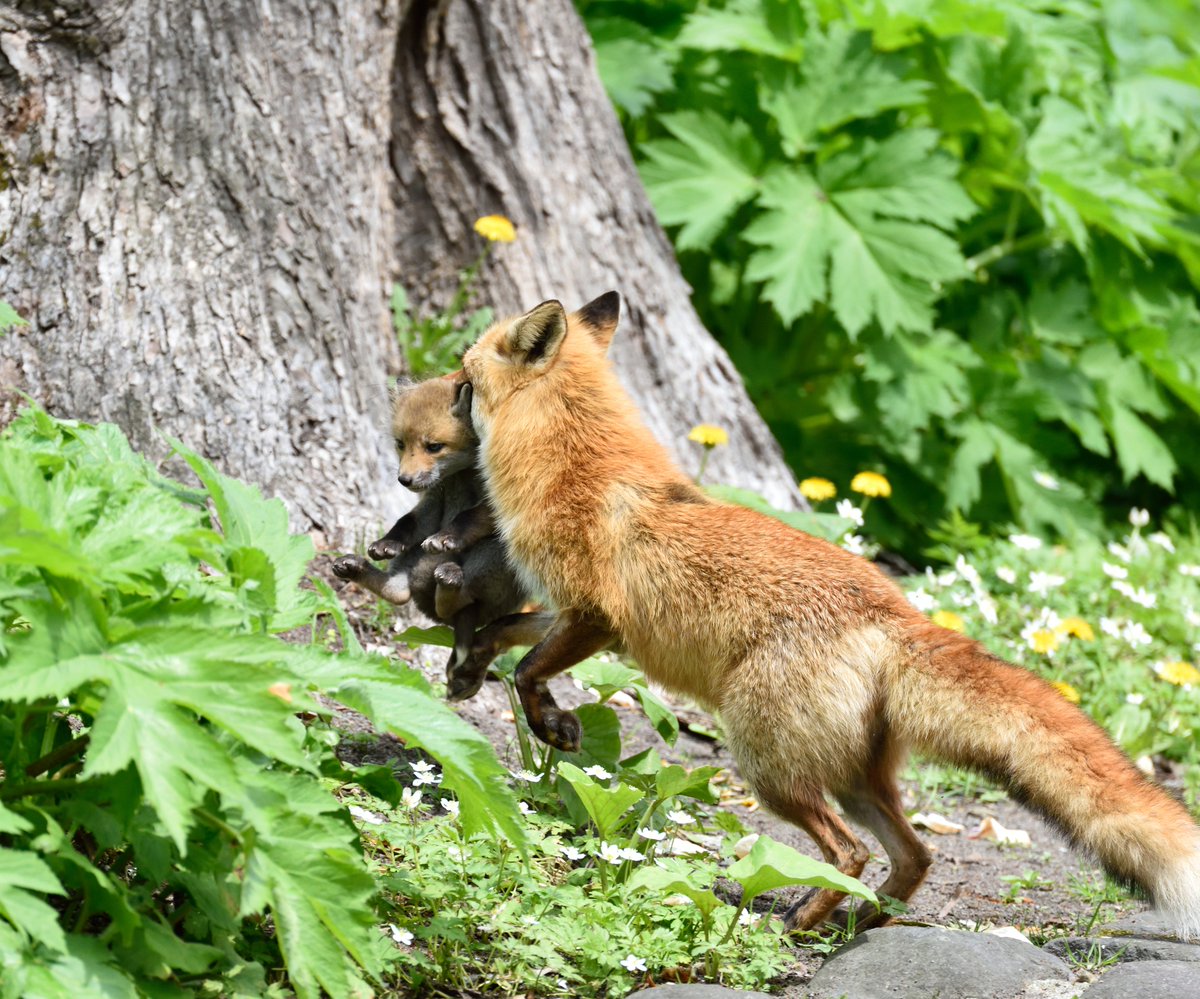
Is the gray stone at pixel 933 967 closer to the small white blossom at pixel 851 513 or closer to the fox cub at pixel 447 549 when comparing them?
the fox cub at pixel 447 549

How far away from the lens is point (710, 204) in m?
7.97

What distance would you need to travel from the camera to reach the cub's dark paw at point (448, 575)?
477cm

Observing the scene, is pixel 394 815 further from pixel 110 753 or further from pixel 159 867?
pixel 110 753

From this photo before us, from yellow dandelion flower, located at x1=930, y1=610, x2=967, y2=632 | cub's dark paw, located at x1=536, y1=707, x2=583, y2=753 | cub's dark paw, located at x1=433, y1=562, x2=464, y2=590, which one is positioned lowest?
yellow dandelion flower, located at x1=930, y1=610, x2=967, y2=632

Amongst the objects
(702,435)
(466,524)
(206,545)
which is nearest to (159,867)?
(206,545)

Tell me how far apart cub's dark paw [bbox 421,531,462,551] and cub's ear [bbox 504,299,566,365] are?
71cm

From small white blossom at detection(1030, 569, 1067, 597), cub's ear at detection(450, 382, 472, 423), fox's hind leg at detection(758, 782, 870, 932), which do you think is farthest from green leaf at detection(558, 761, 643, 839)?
small white blossom at detection(1030, 569, 1067, 597)

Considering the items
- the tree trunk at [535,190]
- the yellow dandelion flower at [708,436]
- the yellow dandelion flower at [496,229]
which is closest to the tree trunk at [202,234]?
the yellow dandelion flower at [496,229]

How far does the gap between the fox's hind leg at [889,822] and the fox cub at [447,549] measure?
1414 millimetres

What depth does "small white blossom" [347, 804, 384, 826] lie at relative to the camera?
12.7 ft

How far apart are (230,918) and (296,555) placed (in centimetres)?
92

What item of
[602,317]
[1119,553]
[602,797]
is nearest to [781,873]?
[602,797]

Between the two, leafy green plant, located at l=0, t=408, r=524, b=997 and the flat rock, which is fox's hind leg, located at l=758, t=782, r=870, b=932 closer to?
the flat rock

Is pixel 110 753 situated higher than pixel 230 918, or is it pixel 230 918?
pixel 110 753
